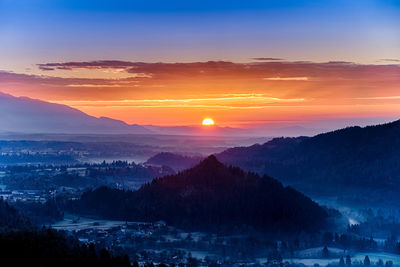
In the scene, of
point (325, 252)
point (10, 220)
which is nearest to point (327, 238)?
point (325, 252)

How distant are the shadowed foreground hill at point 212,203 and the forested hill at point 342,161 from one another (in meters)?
28.0

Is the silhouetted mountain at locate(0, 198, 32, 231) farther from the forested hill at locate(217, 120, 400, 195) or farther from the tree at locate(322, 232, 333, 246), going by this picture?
the forested hill at locate(217, 120, 400, 195)

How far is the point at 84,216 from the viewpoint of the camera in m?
94.8

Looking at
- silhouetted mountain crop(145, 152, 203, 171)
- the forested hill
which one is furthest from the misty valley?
silhouetted mountain crop(145, 152, 203, 171)

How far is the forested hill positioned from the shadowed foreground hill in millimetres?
27953

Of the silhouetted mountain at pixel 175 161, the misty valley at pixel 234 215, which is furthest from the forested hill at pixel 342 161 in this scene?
the silhouetted mountain at pixel 175 161

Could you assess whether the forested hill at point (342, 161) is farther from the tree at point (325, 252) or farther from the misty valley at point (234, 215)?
the tree at point (325, 252)

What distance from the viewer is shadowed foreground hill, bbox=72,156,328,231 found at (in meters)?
86.6

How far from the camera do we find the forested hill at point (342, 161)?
120812 millimetres

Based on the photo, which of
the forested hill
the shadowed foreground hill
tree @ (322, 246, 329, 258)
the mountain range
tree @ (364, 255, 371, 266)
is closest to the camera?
tree @ (364, 255, 371, 266)

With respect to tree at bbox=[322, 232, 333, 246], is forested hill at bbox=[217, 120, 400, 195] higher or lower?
higher

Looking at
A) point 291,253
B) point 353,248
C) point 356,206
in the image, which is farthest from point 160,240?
point 356,206

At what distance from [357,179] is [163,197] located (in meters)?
38.0

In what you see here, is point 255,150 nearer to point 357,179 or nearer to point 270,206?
point 357,179
